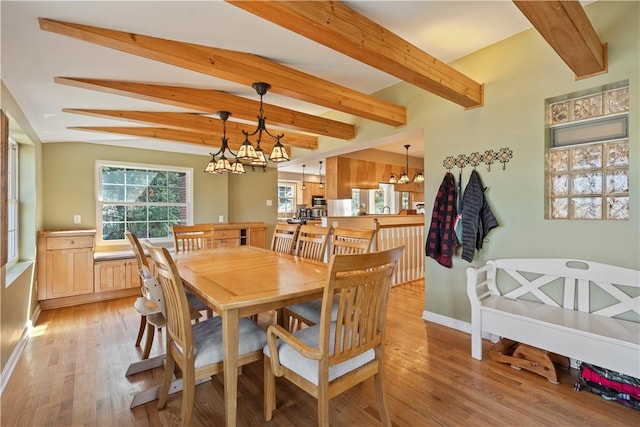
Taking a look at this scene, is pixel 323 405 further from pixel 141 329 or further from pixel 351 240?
pixel 141 329

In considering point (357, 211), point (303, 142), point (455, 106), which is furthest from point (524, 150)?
point (357, 211)

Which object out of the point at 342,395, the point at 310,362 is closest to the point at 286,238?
the point at 342,395

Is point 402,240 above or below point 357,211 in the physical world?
below

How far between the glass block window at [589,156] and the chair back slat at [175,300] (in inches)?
111

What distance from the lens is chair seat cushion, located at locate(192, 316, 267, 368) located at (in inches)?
63.4

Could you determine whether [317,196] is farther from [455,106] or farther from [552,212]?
[552,212]

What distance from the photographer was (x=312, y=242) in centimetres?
299

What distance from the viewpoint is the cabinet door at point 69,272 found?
367 cm

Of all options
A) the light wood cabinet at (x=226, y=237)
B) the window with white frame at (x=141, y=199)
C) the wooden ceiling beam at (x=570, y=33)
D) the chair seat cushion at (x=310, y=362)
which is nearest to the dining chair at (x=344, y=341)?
the chair seat cushion at (x=310, y=362)

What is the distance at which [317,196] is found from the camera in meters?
9.74

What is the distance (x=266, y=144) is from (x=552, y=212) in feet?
13.3

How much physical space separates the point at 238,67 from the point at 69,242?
3.22 meters

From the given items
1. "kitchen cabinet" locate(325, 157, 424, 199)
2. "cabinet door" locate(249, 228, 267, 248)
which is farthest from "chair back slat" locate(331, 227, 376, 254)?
"kitchen cabinet" locate(325, 157, 424, 199)

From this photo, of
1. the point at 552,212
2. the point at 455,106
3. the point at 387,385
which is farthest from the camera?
the point at 455,106
